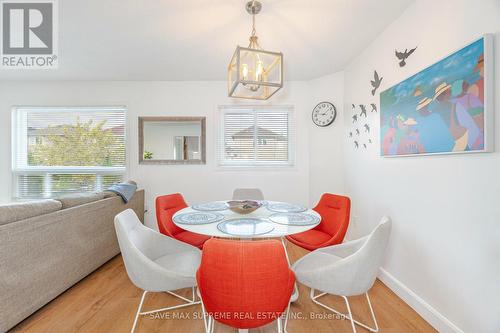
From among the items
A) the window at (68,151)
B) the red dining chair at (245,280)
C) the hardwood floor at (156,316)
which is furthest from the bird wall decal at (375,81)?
the window at (68,151)

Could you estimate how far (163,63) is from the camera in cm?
272

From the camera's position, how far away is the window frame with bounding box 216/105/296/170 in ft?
10.8

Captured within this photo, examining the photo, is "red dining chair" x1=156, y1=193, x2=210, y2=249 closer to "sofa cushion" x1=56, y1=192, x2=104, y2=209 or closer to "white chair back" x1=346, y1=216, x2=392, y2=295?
"sofa cushion" x1=56, y1=192, x2=104, y2=209

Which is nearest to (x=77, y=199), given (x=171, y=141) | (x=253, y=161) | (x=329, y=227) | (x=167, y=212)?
(x=167, y=212)

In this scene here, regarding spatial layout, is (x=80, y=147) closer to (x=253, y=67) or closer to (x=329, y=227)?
(x=253, y=67)

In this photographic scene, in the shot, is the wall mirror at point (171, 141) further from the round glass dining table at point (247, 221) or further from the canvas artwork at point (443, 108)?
the canvas artwork at point (443, 108)

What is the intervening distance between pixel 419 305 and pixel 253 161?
2.45m

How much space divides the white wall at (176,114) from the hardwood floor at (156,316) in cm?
152

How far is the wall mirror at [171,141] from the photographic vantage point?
3.27 meters

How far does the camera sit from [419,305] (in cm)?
162

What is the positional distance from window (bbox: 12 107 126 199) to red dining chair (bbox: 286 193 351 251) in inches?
116

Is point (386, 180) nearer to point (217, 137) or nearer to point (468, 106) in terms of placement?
point (468, 106)

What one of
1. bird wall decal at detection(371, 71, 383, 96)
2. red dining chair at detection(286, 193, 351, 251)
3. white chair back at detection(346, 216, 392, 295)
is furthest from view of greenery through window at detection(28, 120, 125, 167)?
bird wall decal at detection(371, 71, 383, 96)

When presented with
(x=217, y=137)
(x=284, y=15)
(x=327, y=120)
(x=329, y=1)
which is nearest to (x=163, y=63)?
(x=217, y=137)
